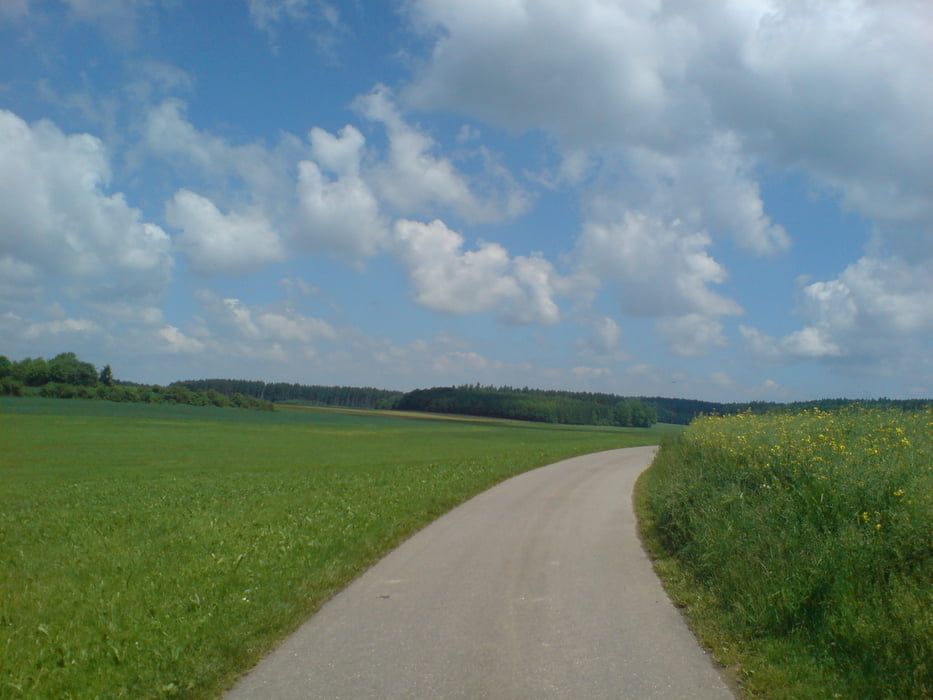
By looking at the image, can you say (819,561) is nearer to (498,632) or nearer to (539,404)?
(498,632)

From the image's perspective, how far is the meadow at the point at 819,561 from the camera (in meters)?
5.94

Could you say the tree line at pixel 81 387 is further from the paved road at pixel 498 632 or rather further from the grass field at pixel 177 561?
the paved road at pixel 498 632

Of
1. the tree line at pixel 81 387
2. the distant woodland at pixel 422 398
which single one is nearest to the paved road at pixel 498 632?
the distant woodland at pixel 422 398

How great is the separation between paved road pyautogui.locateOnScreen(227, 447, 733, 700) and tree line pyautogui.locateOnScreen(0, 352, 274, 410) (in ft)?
410

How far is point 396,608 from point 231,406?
134793 mm

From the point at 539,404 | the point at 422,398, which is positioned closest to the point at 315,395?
the point at 422,398

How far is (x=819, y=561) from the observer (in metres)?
7.55

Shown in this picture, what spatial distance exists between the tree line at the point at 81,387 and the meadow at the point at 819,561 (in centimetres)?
12612

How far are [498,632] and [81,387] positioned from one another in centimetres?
13355

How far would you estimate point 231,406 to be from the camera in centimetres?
13575

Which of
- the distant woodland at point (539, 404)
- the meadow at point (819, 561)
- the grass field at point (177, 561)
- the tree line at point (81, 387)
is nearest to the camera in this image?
the meadow at point (819, 561)

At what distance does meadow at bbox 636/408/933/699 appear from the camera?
19.5ft

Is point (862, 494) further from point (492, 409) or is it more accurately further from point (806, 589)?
point (492, 409)

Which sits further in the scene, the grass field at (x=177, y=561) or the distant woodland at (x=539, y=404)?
the distant woodland at (x=539, y=404)
